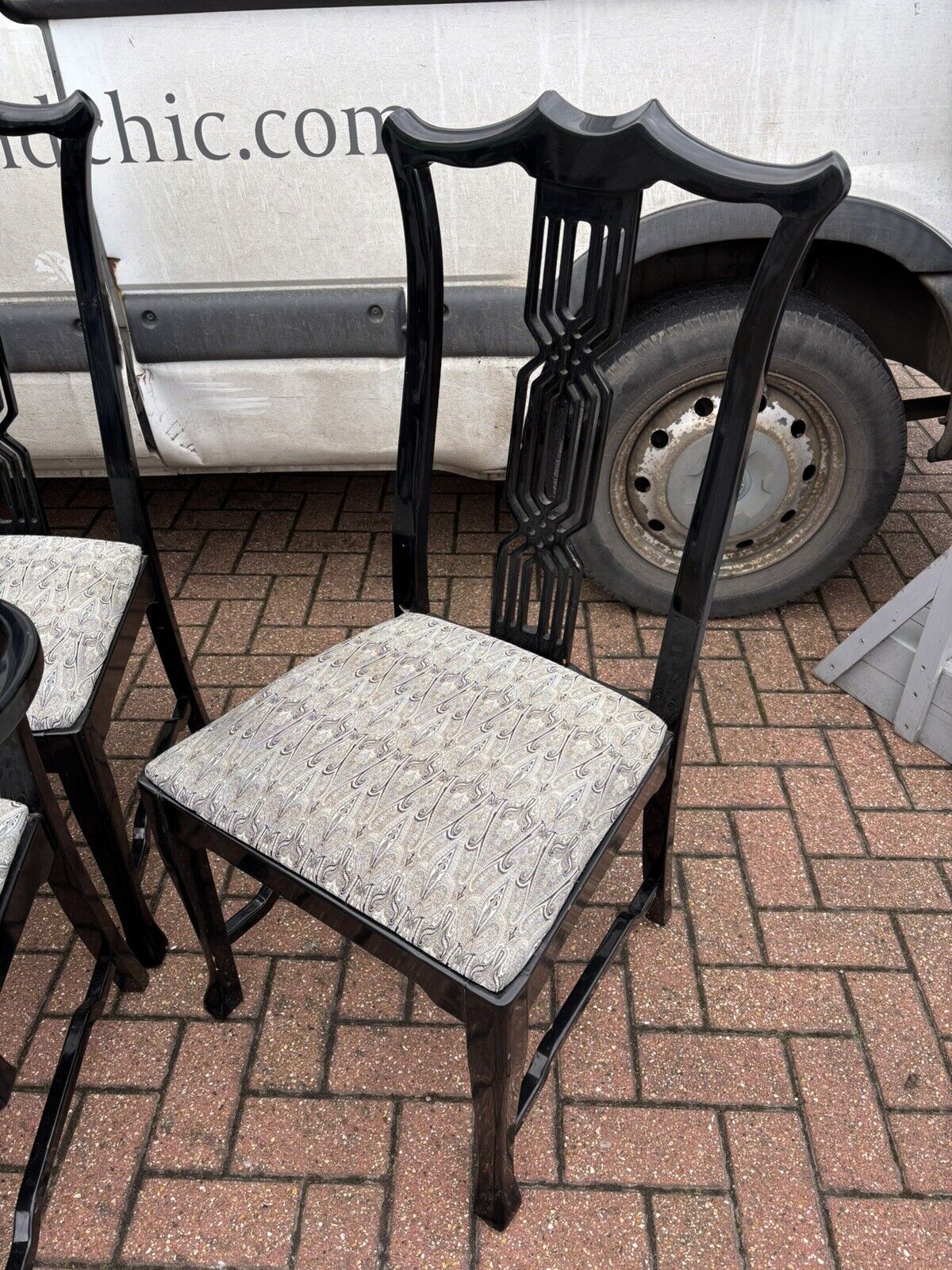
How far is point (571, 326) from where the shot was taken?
1.38m

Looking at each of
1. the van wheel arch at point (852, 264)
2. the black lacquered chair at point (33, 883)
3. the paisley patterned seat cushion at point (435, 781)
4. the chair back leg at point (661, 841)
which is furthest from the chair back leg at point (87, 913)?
the van wheel arch at point (852, 264)

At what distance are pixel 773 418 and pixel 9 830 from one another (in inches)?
77.6

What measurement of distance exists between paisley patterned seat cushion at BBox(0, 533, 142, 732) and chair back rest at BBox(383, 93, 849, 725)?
1.76ft

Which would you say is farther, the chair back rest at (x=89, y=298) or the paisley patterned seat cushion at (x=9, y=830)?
the chair back rest at (x=89, y=298)

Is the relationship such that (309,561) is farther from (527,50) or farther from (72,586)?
Result: (527,50)

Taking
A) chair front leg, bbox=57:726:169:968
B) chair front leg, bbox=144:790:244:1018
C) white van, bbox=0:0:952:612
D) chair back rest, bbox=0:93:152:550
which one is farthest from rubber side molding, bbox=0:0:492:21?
chair front leg, bbox=144:790:244:1018

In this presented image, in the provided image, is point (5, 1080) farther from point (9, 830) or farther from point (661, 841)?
point (661, 841)

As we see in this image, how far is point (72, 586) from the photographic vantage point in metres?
1.74

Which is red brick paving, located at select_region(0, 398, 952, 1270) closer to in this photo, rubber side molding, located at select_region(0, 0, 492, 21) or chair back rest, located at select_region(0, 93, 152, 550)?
chair back rest, located at select_region(0, 93, 152, 550)

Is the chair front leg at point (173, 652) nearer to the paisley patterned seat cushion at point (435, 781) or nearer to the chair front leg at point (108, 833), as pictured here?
the chair front leg at point (108, 833)

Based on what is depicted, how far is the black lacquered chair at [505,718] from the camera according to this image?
47.0 inches

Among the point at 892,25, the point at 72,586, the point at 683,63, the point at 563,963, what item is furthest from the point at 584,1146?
the point at 892,25

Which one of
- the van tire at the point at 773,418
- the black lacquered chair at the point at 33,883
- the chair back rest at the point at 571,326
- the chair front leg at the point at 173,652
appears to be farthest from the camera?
the van tire at the point at 773,418

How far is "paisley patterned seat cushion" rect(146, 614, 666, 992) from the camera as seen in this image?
123cm
